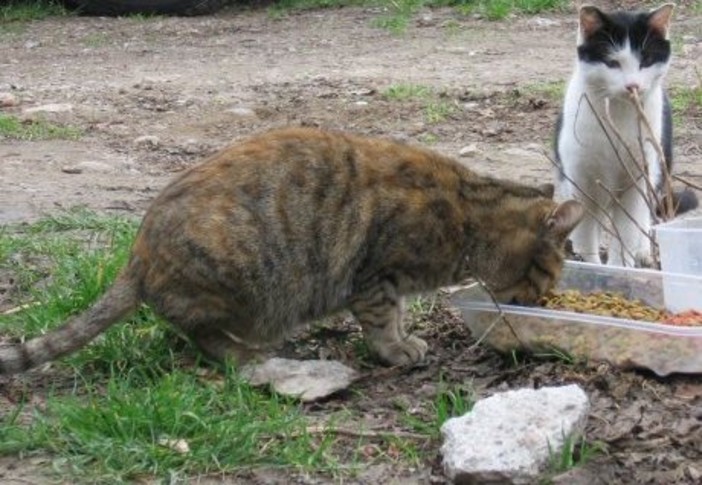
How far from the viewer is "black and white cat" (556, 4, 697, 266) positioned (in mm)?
5883

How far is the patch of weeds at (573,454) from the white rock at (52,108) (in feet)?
19.6

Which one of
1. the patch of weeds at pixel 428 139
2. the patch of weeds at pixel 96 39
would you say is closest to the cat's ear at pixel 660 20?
the patch of weeds at pixel 428 139

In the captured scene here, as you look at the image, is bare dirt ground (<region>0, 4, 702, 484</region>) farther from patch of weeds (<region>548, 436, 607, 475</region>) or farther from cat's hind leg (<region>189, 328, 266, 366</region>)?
cat's hind leg (<region>189, 328, 266, 366</region>)

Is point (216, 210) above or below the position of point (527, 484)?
above

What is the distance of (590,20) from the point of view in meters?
6.01

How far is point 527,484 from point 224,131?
17.5 ft

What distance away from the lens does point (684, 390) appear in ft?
14.0

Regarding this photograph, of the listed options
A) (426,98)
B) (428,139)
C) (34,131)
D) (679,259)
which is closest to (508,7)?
(426,98)

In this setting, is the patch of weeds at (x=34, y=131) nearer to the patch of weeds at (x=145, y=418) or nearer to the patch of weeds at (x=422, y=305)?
the patch of weeds at (x=145, y=418)

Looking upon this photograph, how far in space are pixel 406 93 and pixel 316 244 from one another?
4831 millimetres

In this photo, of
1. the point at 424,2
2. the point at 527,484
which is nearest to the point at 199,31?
the point at 424,2

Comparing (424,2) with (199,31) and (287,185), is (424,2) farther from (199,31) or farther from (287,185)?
(287,185)

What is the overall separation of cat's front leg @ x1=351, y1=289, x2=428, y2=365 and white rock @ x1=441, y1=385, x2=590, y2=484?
842 mm

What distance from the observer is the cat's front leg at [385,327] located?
Result: 4652 mm
